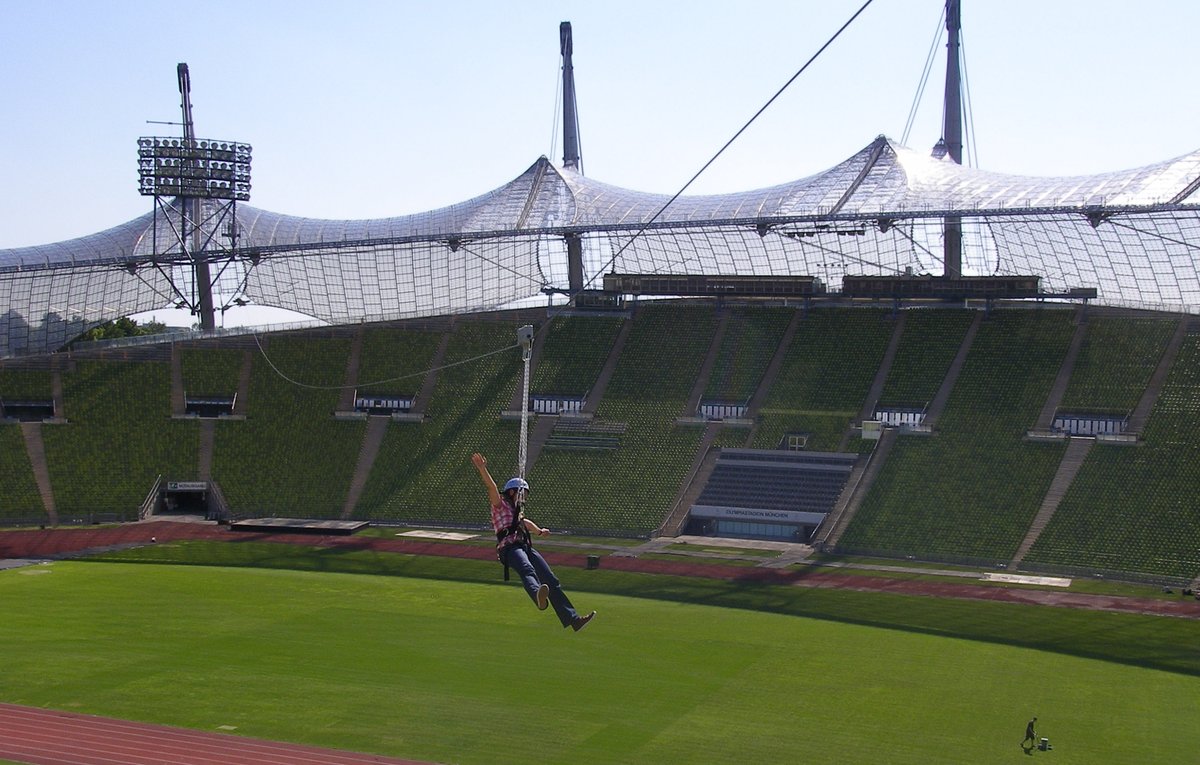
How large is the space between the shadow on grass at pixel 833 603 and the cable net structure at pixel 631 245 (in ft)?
78.4

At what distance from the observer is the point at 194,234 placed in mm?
92562

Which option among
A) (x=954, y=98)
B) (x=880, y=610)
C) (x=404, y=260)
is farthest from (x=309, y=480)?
(x=954, y=98)

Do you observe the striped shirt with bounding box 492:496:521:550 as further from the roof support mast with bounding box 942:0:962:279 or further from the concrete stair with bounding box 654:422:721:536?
the roof support mast with bounding box 942:0:962:279

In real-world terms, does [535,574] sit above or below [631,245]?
below

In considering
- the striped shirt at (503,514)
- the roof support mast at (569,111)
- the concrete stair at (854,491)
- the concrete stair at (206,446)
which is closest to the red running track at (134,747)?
the striped shirt at (503,514)

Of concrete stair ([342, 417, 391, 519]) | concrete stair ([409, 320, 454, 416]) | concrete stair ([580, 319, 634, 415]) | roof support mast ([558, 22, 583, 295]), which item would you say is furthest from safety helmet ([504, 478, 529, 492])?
roof support mast ([558, 22, 583, 295])

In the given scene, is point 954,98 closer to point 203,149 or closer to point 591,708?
point 203,149

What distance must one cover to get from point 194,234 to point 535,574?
7596 centimetres

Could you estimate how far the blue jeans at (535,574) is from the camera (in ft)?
74.8

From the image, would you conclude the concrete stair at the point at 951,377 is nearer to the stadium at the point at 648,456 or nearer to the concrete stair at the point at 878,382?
the stadium at the point at 648,456

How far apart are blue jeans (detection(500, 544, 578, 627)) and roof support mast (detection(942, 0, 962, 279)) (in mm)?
61287

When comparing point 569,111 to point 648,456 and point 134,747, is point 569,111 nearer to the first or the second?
point 648,456

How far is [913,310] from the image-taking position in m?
81.0

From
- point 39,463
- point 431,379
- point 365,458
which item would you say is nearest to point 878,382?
point 431,379
